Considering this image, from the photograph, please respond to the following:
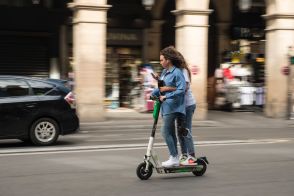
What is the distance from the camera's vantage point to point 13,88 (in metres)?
11.8

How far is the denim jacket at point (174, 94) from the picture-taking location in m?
7.65

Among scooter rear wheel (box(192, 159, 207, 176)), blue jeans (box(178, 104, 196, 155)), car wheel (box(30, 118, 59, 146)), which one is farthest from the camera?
car wheel (box(30, 118, 59, 146))

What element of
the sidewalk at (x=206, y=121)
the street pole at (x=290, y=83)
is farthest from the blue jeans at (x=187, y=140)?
the street pole at (x=290, y=83)

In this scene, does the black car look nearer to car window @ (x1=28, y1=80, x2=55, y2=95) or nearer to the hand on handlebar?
car window @ (x1=28, y1=80, x2=55, y2=95)

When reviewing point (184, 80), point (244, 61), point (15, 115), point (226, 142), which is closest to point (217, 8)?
point (244, 61)

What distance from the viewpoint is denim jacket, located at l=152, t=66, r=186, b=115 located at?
7648 millimetres

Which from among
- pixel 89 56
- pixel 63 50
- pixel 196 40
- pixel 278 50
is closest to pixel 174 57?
pixel 89 56

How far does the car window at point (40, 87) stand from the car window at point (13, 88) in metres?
0.15

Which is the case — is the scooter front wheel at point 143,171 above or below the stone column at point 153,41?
below

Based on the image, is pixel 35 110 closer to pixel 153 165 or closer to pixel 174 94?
pixel 153 165

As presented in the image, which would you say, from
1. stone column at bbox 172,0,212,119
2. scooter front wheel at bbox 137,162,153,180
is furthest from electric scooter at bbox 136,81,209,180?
stone column at bbox 172,0,212,119

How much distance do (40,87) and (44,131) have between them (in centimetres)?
89

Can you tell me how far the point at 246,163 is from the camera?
30.6 feet

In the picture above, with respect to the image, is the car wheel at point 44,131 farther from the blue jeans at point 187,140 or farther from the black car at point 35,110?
the blue jeans at point 187,140
